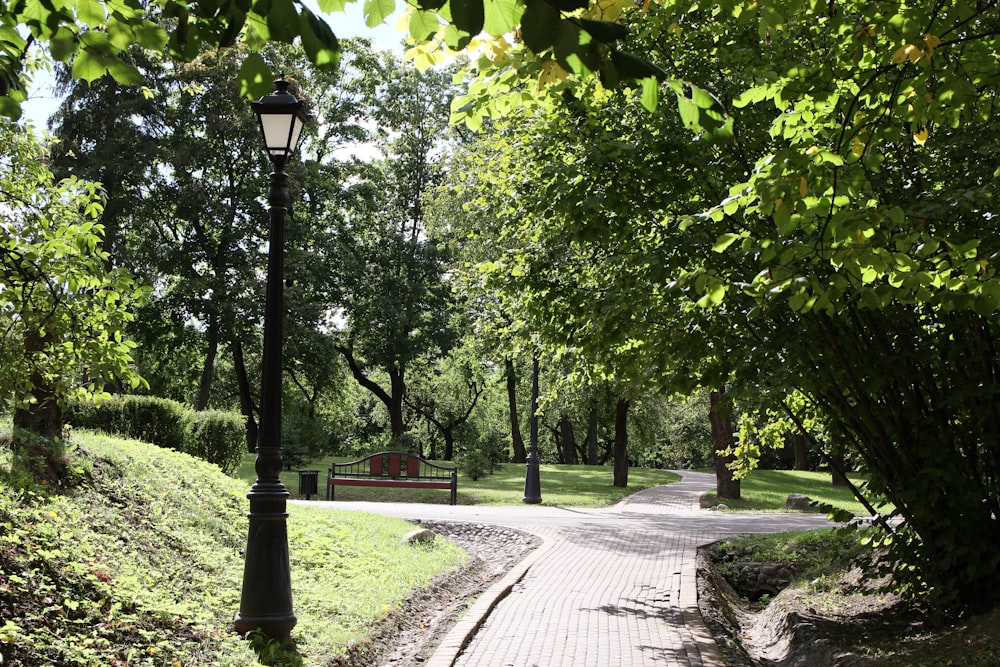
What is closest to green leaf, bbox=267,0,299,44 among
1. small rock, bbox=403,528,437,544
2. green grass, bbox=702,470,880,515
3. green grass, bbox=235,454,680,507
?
small rock, bbox=403,528,437,544

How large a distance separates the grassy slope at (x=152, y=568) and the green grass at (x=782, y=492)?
10.9m

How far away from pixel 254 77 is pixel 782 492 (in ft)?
91.3

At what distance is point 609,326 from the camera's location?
24.6ft

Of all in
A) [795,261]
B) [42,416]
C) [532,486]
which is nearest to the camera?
[795,261]

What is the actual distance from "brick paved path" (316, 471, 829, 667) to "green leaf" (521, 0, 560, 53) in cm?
504

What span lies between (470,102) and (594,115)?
11.3 ft

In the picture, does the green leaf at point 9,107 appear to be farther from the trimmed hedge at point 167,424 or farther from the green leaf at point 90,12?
the trimmed hedge at point 167,424

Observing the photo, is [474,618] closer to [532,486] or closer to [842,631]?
[842,631]

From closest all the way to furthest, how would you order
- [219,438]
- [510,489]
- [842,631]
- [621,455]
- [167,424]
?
[842,631] → [167,424] → [219,438] → [510,489] → [621,455]

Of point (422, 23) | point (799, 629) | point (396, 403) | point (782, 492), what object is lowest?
point (799, 629)

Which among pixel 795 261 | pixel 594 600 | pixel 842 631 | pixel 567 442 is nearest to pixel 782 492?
pixel 594 600

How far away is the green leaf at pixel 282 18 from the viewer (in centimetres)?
236

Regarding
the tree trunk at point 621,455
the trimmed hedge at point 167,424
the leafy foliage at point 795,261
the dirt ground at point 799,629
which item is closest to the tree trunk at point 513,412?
the tree trunk at point 621,455

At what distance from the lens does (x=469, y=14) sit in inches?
90.0
